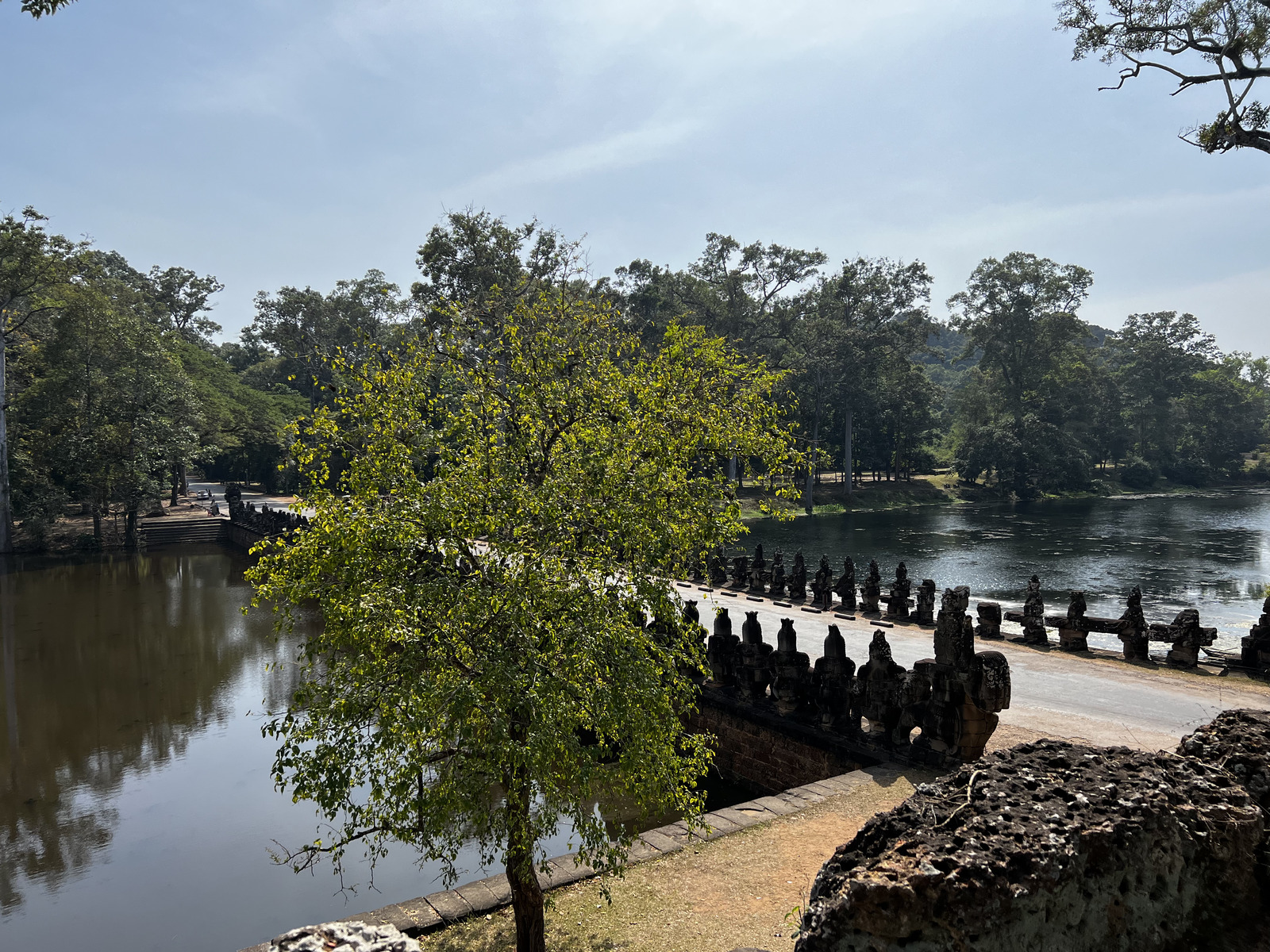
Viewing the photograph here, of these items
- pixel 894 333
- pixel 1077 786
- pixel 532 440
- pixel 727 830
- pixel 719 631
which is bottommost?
pixel 727 830

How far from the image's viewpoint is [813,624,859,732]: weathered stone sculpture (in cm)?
1178

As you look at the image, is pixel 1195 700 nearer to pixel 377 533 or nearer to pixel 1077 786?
pixel 1077 786

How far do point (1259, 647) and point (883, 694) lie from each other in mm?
7855

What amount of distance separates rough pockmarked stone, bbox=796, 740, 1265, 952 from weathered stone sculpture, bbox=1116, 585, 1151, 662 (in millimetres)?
13110

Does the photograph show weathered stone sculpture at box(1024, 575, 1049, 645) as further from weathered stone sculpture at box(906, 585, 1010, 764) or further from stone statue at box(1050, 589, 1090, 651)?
weathered stone sculpture at box(906, 585, 1010, 764)

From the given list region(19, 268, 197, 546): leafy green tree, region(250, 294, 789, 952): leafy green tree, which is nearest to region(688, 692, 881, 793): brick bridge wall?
region(250, 294, 789, 952): leafy green tree

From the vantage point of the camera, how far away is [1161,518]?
51.1 meters

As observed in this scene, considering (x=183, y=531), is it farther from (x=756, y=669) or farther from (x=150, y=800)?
(x=756, y=669)

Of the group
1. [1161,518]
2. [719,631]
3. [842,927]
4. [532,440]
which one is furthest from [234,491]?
[1161,518]

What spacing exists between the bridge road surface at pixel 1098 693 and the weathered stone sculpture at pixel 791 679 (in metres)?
1.23

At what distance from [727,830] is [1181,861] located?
20.4 feet

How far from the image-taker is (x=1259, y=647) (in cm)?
1416

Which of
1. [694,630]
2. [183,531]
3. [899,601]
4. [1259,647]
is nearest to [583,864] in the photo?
[694,630]

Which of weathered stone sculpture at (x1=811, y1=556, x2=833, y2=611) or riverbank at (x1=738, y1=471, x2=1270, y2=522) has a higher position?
riverbank at (x1=738, y1=471, x2=1270, y2=522)
